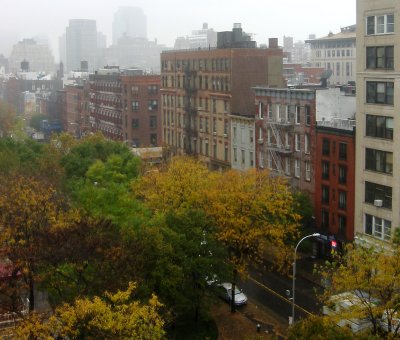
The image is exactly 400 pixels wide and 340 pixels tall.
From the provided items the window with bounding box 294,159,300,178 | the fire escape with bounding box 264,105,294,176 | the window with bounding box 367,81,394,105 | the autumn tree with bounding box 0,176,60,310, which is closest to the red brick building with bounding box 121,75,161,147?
the fire escape with bounding box 264,105,294,176

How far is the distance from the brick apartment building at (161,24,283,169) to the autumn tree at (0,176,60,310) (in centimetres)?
4202

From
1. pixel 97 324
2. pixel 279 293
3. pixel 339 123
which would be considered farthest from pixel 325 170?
pixel 97 324

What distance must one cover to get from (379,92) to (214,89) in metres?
Answer: 41.4

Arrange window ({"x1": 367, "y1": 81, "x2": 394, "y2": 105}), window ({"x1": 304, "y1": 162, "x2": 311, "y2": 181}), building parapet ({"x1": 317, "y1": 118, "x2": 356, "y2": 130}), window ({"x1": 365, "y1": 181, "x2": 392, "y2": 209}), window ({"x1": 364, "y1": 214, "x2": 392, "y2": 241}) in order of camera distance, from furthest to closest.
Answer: window ({"x1": 304, "y1": 162, "x2": 311, "y2": 181})
building parapet ({"x1": 317, "y1": 118, "x2": 356, "y2": 130})
window ({"x1": 364, "y1": 214, "x2": 392, "y2": 241})
window ({"x1": 365, "y1": 181, "x2": 392, "y2": 209})
window ({"x1": 367, "y1": 81, "x2": 394, "y2": 105})

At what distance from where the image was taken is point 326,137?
220ft

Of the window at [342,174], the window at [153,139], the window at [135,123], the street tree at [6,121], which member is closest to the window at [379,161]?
the window at [342,174]

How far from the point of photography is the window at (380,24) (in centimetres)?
5462

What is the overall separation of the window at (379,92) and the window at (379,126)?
4.72 ft

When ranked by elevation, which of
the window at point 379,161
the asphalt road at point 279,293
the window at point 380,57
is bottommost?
the asphalt road at point 279,293

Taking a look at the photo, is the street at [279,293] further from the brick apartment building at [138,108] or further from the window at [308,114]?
the brick apartment building at [138,108]

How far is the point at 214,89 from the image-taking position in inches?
3750

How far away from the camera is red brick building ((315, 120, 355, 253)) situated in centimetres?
6362

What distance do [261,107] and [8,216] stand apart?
43.1m

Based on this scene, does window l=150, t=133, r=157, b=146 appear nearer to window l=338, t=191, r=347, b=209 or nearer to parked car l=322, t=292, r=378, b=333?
window l=338, t=191, r=347, b=209
